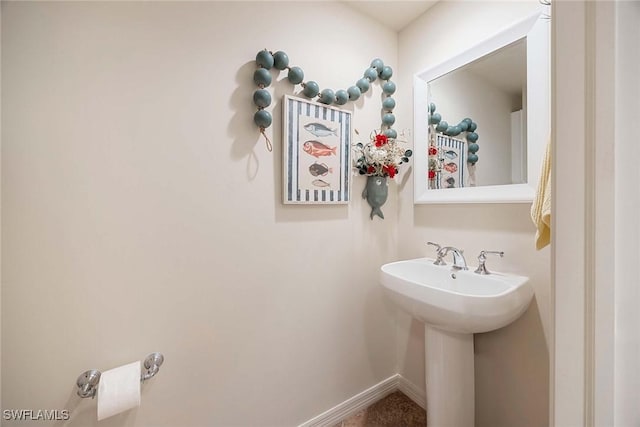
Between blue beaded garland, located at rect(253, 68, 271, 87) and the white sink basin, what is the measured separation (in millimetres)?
1015

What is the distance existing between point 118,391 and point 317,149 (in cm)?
120

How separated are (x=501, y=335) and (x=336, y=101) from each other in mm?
1403

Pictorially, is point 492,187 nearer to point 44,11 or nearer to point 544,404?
point 544,404

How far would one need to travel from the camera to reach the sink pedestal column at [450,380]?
1128 millimetres

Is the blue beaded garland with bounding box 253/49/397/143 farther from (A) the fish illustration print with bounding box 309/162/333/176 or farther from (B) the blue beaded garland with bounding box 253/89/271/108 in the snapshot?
(A) the fish illustration print with bounding box 309/162/333/176

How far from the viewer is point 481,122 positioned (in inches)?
49.9

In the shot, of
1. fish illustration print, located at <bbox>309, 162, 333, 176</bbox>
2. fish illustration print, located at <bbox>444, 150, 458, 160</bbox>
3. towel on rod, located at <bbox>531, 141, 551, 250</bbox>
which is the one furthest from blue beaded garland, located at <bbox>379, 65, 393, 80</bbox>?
towel on rod, located at <bbox>531, 141, 551, 250</bbox>

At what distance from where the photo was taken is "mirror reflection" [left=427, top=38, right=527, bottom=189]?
3.70 feet

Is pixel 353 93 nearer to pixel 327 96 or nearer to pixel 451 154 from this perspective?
pixel 327 96

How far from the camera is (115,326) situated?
906 millimetres

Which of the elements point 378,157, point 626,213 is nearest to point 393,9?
point 378,157

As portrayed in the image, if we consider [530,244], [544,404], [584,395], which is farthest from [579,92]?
[544,404]

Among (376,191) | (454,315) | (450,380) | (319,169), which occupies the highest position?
(319,169)

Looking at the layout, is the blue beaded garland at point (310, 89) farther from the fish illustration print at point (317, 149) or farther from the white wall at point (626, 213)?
the white wall at point (626, 213)
